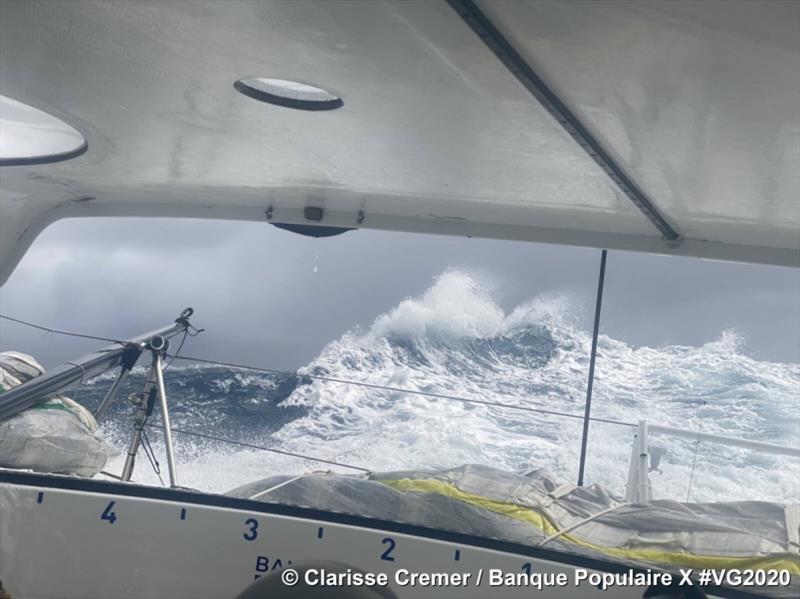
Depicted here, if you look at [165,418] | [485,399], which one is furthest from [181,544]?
[485,399]

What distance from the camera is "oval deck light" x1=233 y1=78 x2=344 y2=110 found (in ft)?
6.51

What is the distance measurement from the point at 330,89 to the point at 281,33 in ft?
0.89

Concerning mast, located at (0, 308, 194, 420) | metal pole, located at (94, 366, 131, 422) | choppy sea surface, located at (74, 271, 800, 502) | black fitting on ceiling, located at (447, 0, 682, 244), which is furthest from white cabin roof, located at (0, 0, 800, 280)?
choppy sea surface, located at (74, 271, 800, 502)

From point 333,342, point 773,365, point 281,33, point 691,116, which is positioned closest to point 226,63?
point 281,33

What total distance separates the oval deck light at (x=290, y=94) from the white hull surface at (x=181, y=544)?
1115 mm

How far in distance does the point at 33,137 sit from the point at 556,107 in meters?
1.72

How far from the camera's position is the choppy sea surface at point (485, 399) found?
7195 millimetres

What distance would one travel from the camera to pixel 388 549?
2145 millimetres

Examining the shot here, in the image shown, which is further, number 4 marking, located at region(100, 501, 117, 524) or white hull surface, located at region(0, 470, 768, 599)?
number 4 marking, located at region(100, 501, 117, 524)

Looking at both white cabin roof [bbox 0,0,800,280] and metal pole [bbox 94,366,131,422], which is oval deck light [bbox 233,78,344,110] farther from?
metal pole [bbox 94,366,131,422]

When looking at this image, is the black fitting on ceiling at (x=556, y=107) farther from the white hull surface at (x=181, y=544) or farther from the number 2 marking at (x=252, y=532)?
the number 2 marking at (x=252, y=532)

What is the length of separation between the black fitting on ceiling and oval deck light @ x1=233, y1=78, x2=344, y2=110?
0.51 metres

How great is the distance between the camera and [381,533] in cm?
217

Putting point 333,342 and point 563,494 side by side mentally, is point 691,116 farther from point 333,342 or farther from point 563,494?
point 333,342
